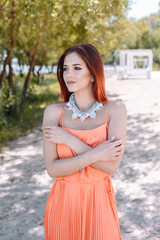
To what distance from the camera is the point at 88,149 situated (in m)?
1.70

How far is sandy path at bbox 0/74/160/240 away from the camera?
3560 mm

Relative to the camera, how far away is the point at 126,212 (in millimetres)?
3863

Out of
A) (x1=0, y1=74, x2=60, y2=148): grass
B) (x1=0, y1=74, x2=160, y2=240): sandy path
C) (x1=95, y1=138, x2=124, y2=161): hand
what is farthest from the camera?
(x1=0, y1=74, x2=60, y2=148): grass

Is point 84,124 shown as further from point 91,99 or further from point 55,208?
point 55,208

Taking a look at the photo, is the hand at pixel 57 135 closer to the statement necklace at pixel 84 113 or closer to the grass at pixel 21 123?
the statement necklace at pixel 84 113

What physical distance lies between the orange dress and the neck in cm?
18

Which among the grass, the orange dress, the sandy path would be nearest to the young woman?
the orange dress

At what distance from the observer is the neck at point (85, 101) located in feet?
5.93

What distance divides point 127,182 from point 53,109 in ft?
11.1

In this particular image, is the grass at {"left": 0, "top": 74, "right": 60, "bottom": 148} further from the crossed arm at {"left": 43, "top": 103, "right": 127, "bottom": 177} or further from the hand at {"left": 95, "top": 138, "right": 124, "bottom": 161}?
the hand at {"left": 95, "top": 138, "right": 124, "bottom": 161}

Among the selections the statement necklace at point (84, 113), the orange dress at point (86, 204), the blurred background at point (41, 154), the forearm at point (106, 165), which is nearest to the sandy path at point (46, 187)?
the blurred background at point (41, 154)

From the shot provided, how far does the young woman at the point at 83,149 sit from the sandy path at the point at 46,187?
1.74 metres

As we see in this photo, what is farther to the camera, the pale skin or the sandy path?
the sandy path

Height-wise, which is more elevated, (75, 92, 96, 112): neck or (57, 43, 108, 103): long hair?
(57, 43, 108, 103): long hair
